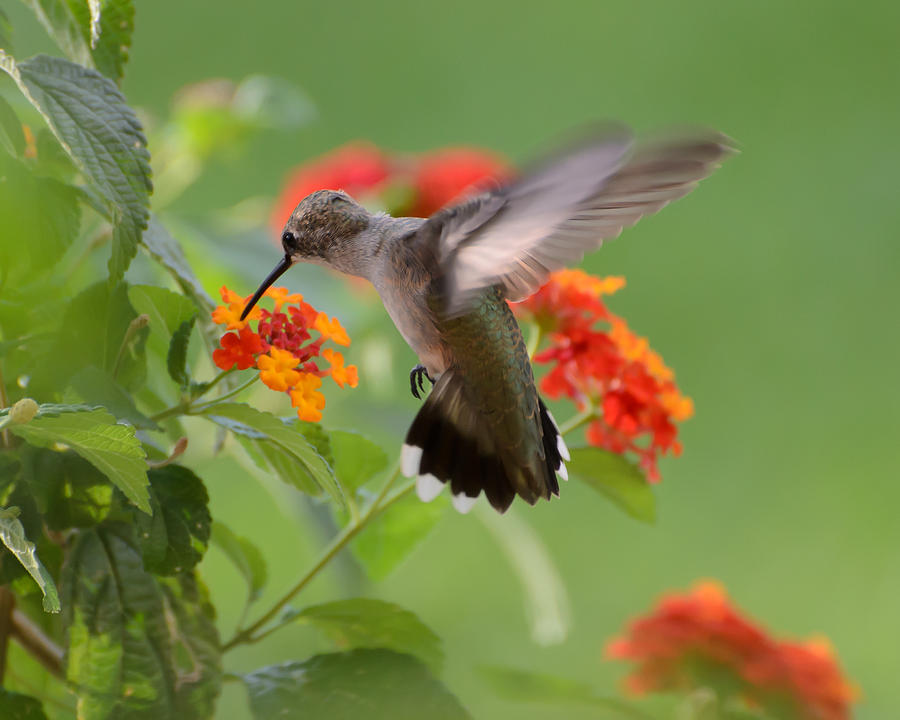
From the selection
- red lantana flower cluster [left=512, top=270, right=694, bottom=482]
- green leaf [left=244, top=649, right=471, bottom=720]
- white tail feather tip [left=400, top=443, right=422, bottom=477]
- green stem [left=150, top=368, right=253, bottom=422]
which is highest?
red lantana flower cluster [left=512, top=270, right=694, bottom=482]

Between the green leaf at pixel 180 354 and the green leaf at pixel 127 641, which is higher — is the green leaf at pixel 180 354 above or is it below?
above

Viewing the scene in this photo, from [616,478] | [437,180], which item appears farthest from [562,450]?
[437,180]

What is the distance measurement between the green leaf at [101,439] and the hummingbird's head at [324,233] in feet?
0.98

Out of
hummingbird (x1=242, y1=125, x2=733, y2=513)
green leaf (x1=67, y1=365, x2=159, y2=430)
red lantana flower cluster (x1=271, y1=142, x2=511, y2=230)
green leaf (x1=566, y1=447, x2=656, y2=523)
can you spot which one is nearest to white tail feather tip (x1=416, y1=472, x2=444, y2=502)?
hummingbird (x1=242, y1=125, x2=733, y2=513)

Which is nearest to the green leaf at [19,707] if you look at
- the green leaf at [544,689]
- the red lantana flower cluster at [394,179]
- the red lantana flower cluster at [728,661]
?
the green leaf at [544,689]

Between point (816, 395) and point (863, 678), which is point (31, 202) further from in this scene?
point (816, 395)

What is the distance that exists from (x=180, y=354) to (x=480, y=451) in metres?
0.28

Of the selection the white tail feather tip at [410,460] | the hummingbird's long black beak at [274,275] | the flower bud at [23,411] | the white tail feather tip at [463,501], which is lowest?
the flower bud at [23,411]

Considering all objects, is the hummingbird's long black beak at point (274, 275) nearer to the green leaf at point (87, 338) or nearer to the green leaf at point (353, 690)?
the green leaf at point (87, 338)

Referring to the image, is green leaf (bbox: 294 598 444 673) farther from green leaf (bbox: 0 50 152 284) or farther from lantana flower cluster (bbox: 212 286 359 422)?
green leaf (bbox: 0 50 152 284)

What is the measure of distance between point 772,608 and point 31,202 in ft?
8.14

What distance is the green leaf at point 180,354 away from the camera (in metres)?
0.62

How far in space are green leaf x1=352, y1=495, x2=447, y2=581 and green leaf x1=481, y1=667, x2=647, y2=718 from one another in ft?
0.42

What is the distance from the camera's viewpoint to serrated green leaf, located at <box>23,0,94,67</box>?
64 cm
